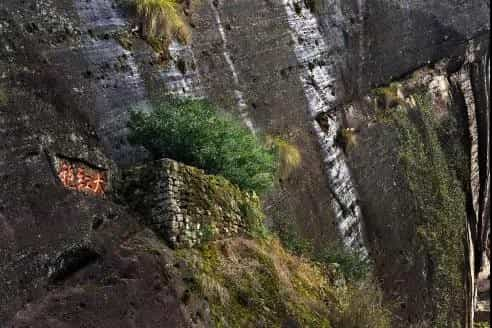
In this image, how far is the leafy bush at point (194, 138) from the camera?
6.95 m

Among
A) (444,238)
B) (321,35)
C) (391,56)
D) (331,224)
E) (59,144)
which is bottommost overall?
(444,238)

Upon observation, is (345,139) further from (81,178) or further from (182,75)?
(81,178)

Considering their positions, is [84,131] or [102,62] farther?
[102,62]

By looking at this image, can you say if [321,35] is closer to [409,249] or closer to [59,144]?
[409,249]

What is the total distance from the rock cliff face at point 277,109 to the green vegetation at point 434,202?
0.08 meters

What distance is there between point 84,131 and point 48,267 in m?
1.86

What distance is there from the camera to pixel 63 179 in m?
5.56

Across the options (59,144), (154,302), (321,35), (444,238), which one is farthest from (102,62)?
(444,238)

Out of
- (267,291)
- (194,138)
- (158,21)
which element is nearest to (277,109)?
(158,21)

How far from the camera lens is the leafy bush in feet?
22.8

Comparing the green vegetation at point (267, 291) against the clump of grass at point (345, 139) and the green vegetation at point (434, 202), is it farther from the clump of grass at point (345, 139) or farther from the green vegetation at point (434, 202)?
the green vegetation at point (434, 202)

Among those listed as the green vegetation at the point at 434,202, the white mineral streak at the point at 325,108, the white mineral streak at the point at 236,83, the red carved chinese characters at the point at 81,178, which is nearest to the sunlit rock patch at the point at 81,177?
the red carved chinese characters at the point at 81,178

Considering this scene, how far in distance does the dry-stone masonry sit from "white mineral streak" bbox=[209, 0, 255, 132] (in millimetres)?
2971

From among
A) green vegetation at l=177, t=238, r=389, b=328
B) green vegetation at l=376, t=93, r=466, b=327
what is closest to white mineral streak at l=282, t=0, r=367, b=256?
green vegetation at l=376, t=93, r=466, b=327
